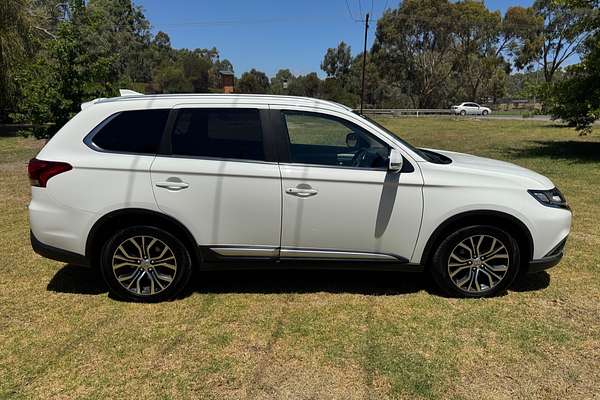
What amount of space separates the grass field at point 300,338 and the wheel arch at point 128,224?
1.66 feet

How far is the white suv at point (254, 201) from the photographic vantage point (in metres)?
3.88

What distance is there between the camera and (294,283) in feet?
15.1

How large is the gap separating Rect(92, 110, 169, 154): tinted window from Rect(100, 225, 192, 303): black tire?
0.72 meters

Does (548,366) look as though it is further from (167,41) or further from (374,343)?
(167,41)

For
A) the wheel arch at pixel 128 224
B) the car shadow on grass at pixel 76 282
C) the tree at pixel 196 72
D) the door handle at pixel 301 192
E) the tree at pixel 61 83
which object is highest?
the tree at pixel 196 72

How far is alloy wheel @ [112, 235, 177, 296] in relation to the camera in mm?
4016

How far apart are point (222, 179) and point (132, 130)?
906mm

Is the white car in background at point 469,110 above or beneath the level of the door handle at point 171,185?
above

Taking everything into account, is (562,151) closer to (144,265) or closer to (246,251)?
(246,251)

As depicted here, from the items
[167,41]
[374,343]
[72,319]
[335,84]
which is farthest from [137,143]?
[167,41]

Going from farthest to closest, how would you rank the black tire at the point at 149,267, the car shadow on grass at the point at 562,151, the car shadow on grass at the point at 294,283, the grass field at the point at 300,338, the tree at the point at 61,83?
the car shadow on grass at the point at 562,151 < the tree at the point at 61,83 < the car shadow on grass at the point at 294,283 < the black tire at the point at 149,267 < the grass field at the point at 300,338

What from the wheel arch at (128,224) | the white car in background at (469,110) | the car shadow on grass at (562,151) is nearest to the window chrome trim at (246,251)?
the wheel arch at (128,224)

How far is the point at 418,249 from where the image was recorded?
4.03m

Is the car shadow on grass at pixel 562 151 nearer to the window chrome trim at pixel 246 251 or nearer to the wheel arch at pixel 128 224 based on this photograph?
the window chrome trim at pixel 246 251
